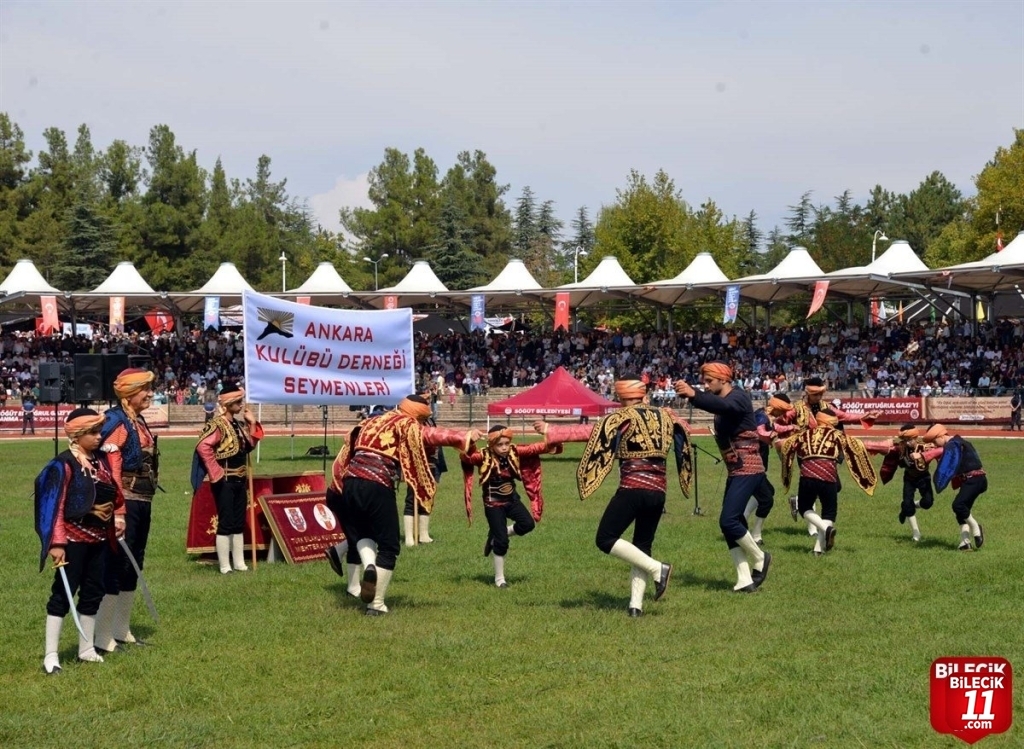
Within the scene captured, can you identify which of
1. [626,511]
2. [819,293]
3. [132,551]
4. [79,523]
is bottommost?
[132,551]

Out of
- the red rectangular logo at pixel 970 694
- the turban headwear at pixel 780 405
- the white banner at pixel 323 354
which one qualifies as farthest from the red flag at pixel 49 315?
the red rectangular logo at pixel 970 694

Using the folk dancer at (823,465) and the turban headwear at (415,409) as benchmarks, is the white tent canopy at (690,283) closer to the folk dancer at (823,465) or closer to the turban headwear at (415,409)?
the folk dancer at (823,465)

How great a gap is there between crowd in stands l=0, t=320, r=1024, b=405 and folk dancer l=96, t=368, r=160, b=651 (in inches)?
1383

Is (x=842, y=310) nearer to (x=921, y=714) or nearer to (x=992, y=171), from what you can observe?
(x=992, y=171)

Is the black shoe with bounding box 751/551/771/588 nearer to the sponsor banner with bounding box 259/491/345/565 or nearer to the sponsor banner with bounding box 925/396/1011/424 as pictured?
the sponsor banner with bounding box 259/491/345/565

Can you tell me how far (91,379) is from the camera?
1733 centimetres

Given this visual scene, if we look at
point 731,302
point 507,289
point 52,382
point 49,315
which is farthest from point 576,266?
point 52,382

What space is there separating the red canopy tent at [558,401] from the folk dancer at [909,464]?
18603 mm

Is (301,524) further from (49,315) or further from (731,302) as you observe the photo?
(49,315)

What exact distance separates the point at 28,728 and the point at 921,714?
529 cm

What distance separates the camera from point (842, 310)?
77312mm

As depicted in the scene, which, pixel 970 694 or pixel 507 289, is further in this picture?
pixel 507 289

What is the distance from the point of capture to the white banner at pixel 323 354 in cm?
1570

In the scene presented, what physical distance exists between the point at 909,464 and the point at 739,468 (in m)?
4.28
